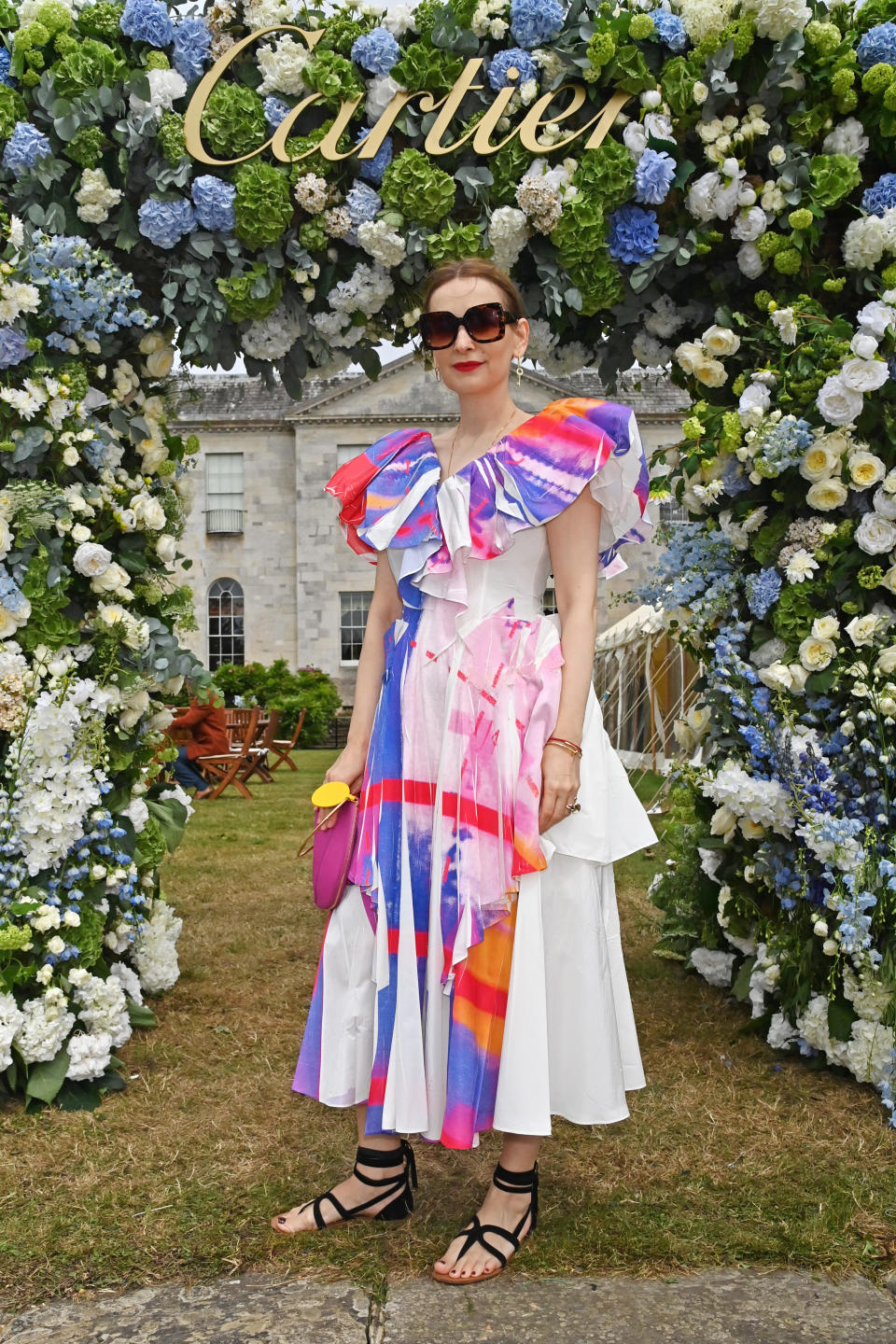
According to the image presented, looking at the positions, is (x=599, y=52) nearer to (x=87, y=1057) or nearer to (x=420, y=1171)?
(x=420, y=1171)

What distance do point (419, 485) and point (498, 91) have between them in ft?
5.60

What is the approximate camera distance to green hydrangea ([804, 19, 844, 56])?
11.1ft

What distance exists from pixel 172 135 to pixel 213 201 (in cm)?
22

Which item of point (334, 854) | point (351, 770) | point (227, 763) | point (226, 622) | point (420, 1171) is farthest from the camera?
point (226, 622)

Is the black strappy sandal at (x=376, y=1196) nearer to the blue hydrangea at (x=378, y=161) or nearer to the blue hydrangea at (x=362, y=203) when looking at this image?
the blue hydrangea at (x=362, y=203)

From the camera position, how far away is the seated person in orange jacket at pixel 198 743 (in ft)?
40.7

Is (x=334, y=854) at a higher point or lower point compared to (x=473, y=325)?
lower

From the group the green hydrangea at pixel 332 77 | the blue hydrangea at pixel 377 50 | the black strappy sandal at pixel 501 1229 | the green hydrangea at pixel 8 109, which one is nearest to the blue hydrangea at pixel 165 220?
the green hydrangea at pixel 8 109

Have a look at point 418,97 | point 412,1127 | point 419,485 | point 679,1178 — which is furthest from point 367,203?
point 679,1178

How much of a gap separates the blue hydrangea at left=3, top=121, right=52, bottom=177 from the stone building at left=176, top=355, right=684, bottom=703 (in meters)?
21.5

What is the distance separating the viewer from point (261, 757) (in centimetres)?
1433

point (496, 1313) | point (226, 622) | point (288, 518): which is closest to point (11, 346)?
point (496, 1313)

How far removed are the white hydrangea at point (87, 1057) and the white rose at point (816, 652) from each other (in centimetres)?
238

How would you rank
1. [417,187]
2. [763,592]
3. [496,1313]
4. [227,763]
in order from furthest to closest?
[227,763] → [763,592] → [417,187] → [496,1313]
